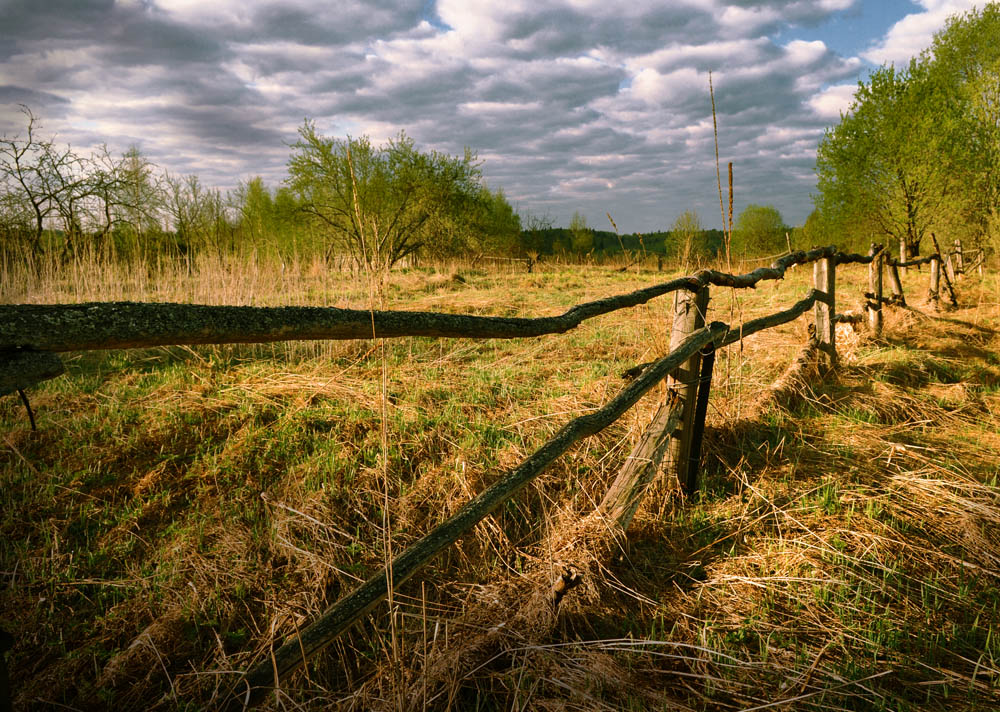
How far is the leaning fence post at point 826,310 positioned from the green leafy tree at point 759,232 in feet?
120

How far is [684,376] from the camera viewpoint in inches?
114

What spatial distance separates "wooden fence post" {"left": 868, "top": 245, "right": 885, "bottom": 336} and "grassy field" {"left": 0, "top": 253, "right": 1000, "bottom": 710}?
1.33 meters

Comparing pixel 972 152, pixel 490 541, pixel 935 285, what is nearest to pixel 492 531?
pixel 490 541

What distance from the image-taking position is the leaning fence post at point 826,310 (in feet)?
16.8

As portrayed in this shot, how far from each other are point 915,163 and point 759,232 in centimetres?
3276

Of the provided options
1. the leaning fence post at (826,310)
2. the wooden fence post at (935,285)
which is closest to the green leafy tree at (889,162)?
the wooden fence post at (935,285)

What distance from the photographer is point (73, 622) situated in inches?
96.0

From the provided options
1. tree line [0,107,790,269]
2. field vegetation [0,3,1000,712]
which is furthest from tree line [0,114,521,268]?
field vegetation [0,3,1000,712]

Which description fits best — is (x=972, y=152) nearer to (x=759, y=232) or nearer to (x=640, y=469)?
(x=640, y=469)

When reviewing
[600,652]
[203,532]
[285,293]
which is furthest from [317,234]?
[600,652]

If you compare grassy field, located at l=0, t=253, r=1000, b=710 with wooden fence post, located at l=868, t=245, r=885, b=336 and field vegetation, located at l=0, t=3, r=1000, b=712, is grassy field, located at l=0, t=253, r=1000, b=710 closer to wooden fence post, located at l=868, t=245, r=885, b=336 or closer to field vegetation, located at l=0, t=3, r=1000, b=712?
field vegetation, located at l=0, t=3, r=1000, b=712

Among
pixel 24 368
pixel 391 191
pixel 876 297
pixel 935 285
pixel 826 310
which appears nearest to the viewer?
pixel 24 368

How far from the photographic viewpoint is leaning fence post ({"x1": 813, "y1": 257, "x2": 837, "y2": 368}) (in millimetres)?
5105

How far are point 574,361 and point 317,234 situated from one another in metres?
20.6
